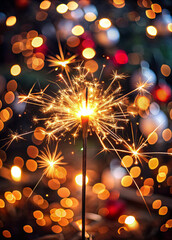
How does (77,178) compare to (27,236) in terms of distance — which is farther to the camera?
(77,178)

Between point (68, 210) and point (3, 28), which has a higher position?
point (3, 28)

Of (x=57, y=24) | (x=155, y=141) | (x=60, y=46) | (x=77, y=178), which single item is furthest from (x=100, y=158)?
(x=57, y=24)

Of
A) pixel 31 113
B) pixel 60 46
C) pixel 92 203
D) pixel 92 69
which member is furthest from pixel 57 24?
pixel 92 203

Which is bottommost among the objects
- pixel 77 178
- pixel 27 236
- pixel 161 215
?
pixel 27 236

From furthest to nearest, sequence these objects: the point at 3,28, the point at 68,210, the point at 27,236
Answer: the point at 3,28 → the point at 68,210 → the point at 27,236

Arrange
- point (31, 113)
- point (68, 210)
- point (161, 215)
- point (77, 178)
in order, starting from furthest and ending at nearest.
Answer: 1. point (77, 178)
2. point (31, 113)
3. point (68, 210)
4. point (161, 215)

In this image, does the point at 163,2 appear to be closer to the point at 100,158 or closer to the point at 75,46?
the point at 75,46

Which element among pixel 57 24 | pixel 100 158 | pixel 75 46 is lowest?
pixel 100 158

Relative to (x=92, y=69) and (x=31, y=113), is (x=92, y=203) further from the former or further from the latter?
(x=92, y=69)

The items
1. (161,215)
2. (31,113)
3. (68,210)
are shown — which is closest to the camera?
(161,215)
